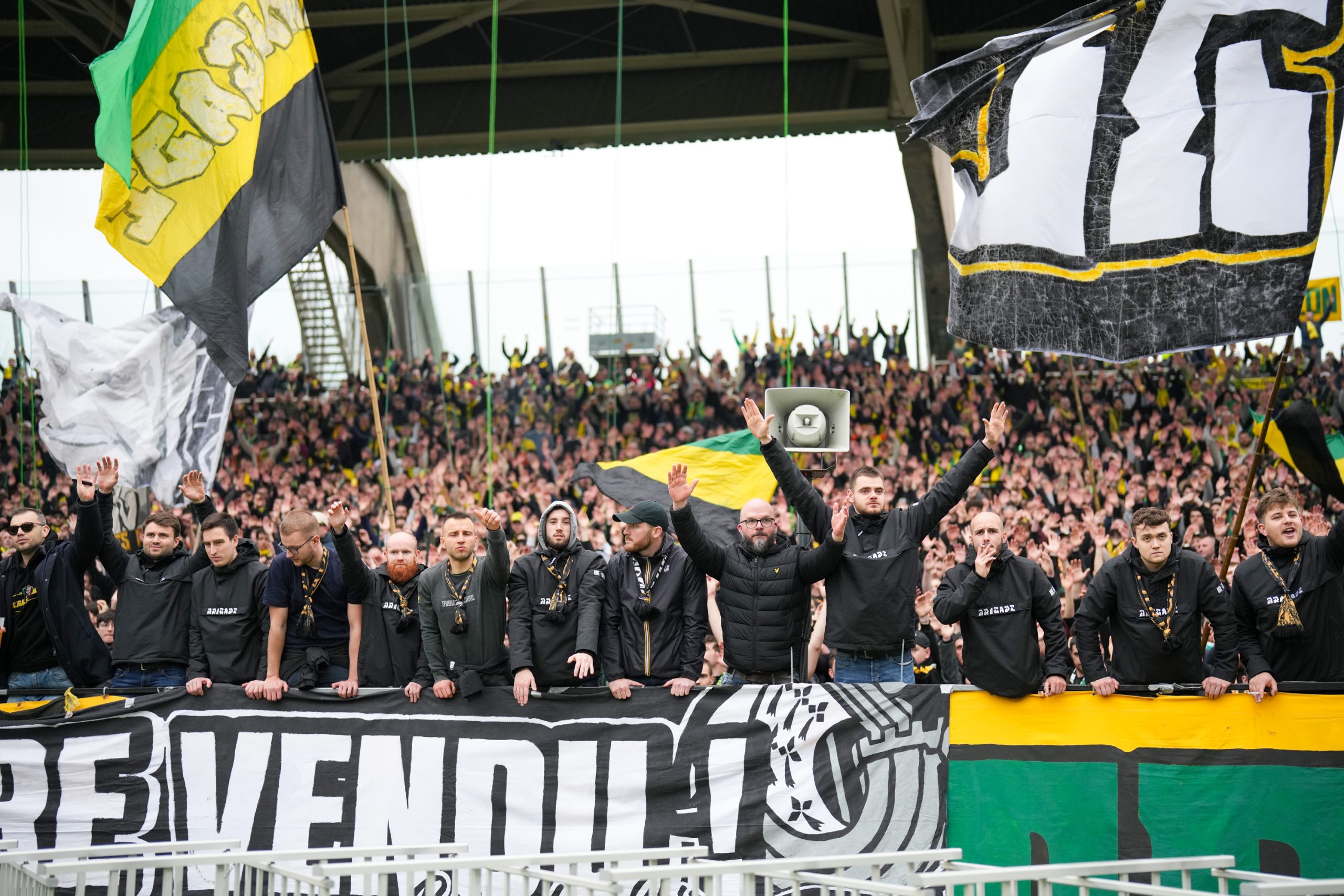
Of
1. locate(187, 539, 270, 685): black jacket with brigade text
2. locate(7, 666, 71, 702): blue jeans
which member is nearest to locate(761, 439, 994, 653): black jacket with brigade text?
locate(187, 539, 270, 685): black jacket with brigade text

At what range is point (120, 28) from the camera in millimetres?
22328

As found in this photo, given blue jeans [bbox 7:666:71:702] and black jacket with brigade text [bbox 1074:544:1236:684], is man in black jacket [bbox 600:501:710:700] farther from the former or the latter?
blue jeans [bbox 7:666:71:702]

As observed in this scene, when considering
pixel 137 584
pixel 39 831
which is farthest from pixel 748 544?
pixel 39 831

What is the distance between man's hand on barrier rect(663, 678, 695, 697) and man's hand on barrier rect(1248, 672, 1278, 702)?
274cm

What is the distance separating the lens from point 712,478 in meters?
10.6

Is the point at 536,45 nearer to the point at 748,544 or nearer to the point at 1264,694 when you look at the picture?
the point at 748,544

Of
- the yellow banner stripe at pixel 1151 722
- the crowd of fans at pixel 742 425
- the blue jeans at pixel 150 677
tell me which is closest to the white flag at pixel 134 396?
the crowd of fans at pixel 742 425

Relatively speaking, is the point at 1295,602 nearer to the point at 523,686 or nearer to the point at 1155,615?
the point at 1155,615

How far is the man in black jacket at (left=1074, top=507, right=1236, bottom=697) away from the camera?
21.9 ft

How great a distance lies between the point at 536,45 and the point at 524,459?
8573 millimetres

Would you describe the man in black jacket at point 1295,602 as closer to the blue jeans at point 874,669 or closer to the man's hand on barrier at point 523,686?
the blue jeans at point 874,669

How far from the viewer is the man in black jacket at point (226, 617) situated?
778cm

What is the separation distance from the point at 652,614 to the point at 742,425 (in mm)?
13472

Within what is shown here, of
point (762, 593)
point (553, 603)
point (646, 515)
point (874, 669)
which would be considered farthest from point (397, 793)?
point (874, 669)
